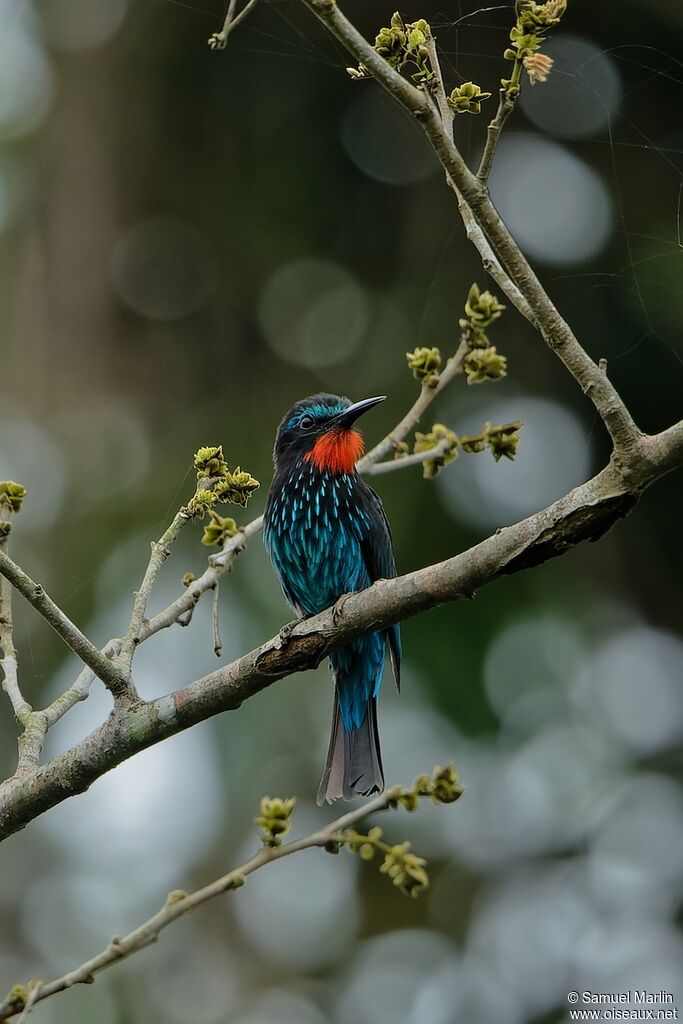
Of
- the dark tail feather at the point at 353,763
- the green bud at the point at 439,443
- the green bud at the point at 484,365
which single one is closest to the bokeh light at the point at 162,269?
the dark tail feather at the point at 353,763

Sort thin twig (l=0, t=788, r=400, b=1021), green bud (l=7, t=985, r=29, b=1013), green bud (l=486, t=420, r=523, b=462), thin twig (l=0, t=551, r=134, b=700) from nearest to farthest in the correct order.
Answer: thin twig (l=0, t=788, r=400, b=1021), green bud (l=7, t=985, r=29, b=1013), thin twig (l=0, t=551, r=134, b=700), green bud (l=486, t=420, r=523, b=462)

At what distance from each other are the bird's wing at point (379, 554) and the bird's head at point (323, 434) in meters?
0.19

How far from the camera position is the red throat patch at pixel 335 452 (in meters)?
5.17

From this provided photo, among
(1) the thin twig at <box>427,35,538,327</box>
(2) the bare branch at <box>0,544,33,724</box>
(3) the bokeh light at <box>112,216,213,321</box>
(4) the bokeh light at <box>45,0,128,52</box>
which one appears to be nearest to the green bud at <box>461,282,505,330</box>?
(1) the thin twig at <box>427,35,538,327</box>

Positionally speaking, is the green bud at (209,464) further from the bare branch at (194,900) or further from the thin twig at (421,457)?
the bare branch at (194,900)

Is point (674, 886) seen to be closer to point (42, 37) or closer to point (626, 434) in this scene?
point (626, 434)

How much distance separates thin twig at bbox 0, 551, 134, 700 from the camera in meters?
2.89

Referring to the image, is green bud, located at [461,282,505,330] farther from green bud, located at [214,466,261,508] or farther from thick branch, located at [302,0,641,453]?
green bud, located at [214,466,261,508]

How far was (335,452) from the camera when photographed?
5.19 meters

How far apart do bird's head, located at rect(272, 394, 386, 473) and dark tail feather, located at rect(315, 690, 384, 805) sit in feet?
3.33

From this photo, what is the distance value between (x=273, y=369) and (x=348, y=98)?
1.67 meters

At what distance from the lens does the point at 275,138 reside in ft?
26.5

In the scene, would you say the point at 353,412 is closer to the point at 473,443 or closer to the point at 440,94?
the point at 473,443

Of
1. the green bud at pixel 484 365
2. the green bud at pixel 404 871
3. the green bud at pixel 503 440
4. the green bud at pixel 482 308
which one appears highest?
the green bud at pixel 482 308
